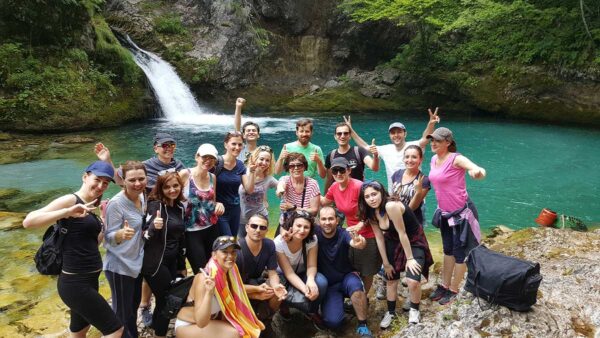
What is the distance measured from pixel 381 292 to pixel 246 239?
189 cm

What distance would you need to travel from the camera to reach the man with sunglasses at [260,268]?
3842 mm

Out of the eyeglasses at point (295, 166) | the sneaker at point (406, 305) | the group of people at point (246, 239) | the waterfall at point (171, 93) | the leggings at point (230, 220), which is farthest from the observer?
the waterfall at point (171, 93)

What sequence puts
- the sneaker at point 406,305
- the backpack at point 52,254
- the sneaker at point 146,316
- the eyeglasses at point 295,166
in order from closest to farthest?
1. the backpack at point 52,254
2. the sneaker at point 146,316
3. the sneaker at point 406,305
4. the eyeglasses at point 295,166

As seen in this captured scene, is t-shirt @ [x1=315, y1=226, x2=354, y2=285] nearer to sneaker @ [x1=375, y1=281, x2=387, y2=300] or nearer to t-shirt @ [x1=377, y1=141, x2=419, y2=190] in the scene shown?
sneaker @ [x1=375, y1=281, x2=387, y2=300]

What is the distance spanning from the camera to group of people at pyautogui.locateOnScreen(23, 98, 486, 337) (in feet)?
10.7

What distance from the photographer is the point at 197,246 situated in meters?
4.26

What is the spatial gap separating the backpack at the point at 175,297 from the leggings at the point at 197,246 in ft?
1.51

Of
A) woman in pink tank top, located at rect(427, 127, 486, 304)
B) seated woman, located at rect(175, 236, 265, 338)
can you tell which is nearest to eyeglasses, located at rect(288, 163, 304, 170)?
seated woman, located at rect(175, 236, 265, 338)

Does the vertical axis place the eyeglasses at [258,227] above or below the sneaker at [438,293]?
above

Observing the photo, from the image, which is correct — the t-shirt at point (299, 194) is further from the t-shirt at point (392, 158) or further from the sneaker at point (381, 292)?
the sneaker at point (381, 292)

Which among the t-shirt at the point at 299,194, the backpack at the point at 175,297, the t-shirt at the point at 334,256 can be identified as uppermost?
the t-shirt at the point at 299,194

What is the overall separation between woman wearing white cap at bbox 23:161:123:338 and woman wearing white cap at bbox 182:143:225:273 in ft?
3.54

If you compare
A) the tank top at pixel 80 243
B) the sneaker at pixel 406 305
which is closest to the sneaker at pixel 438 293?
the sneaker at pixel 406 305

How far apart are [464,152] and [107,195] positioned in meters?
11.2
